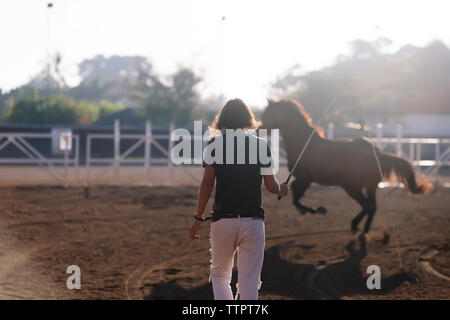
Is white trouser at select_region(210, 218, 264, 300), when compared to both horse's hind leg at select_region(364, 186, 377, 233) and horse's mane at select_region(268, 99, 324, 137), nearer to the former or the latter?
horse's hind leg at select_region(364, 186, 377, 233)

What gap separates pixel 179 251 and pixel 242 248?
151 inches

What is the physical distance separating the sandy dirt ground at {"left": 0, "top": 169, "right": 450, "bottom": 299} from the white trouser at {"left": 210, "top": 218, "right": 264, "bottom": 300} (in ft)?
5.20

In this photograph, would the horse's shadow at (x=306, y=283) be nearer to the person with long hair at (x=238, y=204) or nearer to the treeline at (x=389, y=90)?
the person with long hair at (x=238, y=204)

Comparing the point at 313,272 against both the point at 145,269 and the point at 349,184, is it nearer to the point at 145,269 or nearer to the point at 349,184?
the point at 145,269

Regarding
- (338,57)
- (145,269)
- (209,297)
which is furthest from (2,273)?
(338,57)

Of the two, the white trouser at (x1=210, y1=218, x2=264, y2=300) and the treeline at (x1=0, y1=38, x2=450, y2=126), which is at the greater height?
the treeline at (x1=0, y1=38, x2=450, y2=126)

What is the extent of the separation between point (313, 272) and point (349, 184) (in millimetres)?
2938

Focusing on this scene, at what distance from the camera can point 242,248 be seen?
12.3ft

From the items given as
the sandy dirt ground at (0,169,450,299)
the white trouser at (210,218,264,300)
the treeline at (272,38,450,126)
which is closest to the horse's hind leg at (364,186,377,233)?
the sandy dirt ground at (0,169,450,299)

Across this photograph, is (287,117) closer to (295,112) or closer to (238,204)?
(295,112)

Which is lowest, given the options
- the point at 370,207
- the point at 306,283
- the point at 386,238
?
the point at 306,283

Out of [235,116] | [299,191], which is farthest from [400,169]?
[235,116]

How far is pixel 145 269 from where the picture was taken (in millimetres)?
6391

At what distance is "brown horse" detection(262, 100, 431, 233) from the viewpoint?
8.98 m
